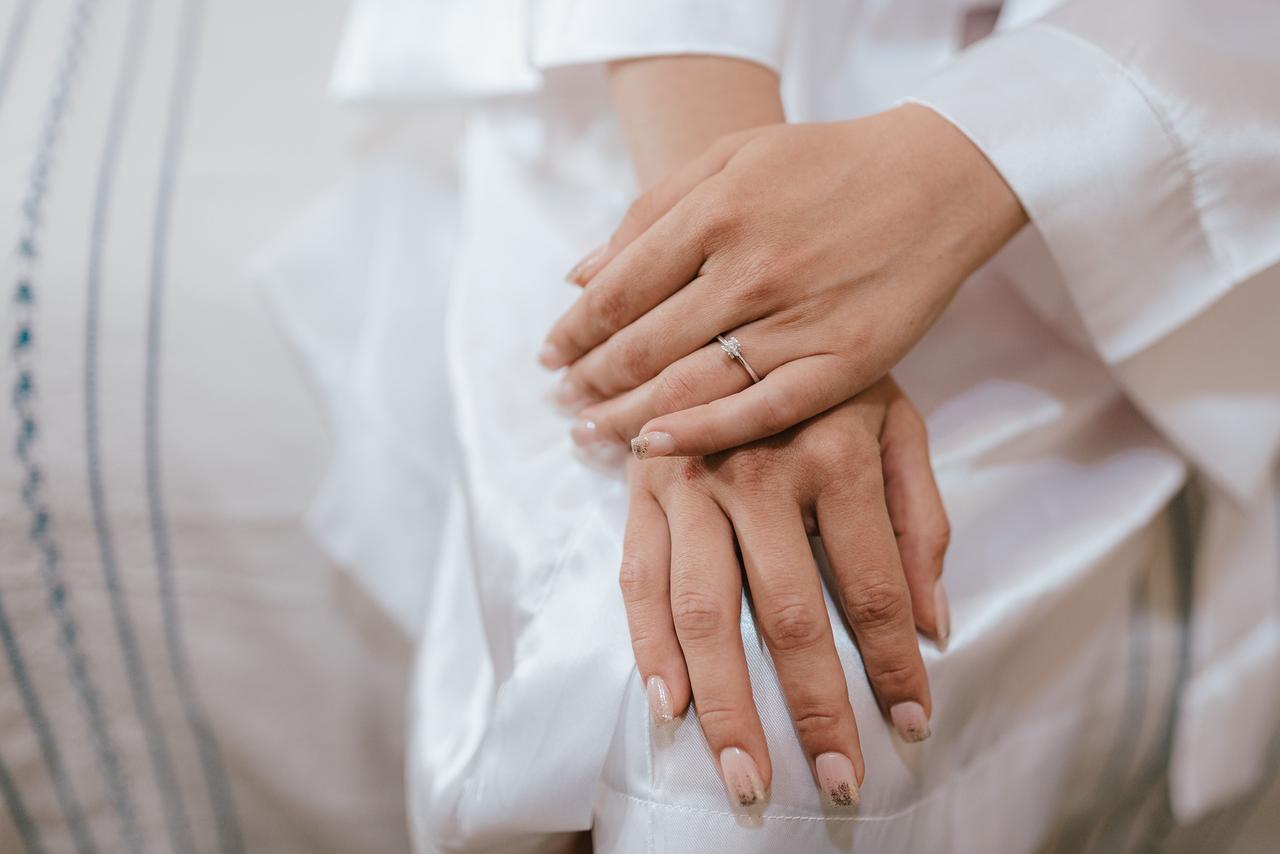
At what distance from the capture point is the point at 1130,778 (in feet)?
2.16

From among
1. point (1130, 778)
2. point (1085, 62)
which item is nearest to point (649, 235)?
point (1085, 62)

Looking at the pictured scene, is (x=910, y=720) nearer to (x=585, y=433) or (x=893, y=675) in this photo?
(x=893, y=675)

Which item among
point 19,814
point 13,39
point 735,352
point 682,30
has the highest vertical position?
point 13,39

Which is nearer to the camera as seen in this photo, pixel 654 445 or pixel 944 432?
pixel 654 445

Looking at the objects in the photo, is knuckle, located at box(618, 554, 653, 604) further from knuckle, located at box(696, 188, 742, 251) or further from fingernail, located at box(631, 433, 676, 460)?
knuckle, located at box(696, 188, 742, 251)

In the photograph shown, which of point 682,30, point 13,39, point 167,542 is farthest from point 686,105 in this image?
point 13,39

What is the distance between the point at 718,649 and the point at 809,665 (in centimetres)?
5

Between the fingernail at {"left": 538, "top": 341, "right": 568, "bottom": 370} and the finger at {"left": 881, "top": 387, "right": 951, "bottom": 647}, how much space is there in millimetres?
198

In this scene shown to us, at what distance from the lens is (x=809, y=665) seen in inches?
17.3

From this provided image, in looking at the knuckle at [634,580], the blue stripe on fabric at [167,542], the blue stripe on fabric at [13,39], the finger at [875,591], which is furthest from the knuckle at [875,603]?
the blue stripe on fabric at [13,39]

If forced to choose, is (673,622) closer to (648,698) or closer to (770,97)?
(648,698)

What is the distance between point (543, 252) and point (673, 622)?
302 mm

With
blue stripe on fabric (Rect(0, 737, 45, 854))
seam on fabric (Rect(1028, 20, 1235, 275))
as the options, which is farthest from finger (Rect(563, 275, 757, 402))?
blue stripe on fabric (Rect(0, 737, 45, 854))

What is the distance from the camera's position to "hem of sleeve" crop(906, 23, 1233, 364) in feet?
1.69
